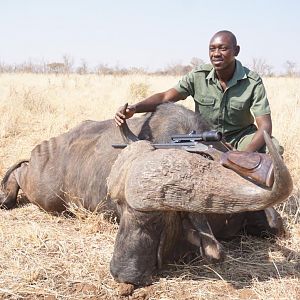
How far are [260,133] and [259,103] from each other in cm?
65

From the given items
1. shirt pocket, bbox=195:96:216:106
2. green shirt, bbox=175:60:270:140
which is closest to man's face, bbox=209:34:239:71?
green shirt, bbox=175:60:270:140

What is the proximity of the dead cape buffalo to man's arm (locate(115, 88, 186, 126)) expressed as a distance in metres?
0.16

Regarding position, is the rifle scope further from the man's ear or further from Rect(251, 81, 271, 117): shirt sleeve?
the man's ear

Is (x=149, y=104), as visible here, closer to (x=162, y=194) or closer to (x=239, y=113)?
(x=239, y=113)

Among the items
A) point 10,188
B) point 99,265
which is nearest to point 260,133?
point 99,265

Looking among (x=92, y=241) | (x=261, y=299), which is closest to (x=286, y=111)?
(x=92, y=241)

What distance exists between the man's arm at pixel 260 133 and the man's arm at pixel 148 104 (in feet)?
3.10

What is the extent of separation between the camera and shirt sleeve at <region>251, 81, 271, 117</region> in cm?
499

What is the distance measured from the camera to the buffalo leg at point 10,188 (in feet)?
18.2

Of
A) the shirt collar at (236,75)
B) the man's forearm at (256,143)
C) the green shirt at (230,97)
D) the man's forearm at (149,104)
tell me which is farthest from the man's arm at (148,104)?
the man's forearm at (256,143)

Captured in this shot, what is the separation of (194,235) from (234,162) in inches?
29.6

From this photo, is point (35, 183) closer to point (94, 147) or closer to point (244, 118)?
point (94, 147)

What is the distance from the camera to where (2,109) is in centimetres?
1137

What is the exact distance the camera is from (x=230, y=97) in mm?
5211
